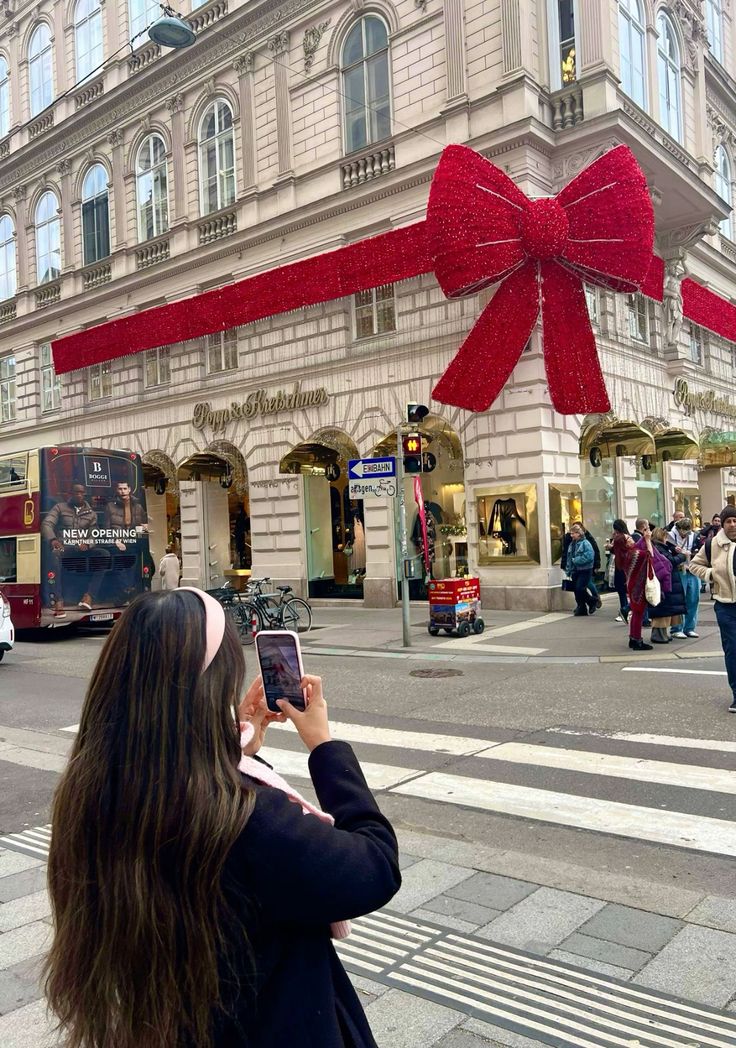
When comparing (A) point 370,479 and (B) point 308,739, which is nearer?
(B) point 308,739

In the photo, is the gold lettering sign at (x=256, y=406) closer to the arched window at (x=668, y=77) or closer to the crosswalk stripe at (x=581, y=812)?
the arched window at (x=668, y=77)

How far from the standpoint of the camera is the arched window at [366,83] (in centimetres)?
1966

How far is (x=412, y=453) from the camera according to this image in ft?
46.1

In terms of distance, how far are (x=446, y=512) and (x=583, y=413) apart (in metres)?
3.84

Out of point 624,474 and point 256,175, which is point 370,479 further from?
point 256,175

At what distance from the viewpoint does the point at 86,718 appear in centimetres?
161

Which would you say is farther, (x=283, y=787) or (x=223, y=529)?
(x=223, y=529)

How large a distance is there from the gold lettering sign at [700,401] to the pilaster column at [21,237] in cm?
2103

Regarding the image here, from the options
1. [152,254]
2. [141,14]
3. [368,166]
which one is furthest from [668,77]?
[141,14]

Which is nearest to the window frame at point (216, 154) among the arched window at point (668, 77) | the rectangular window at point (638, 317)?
the rectangular window at point (638, 317)

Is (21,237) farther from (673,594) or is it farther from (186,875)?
(186,875)

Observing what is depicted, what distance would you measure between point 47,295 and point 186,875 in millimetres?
30112

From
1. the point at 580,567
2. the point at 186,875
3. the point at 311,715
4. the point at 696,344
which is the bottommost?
the point at 580,567

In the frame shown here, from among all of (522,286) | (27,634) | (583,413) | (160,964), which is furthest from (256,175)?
(160,964)
